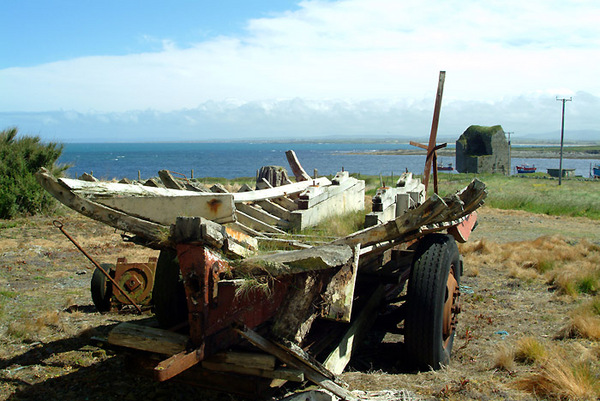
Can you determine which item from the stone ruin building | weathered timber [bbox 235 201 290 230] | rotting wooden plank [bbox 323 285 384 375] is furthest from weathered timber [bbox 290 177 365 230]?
the stone ruin building

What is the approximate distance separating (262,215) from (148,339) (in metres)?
2.00

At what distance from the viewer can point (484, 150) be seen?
56156mm

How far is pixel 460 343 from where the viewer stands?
17.5 ft

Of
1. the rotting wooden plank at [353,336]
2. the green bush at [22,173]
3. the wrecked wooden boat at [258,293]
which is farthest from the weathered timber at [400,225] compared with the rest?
the green bush at [22,173]

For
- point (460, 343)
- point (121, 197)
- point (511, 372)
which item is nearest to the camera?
point (121, 197)

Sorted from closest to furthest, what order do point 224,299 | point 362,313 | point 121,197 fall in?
point 224,299
point 121,197
point 362,313

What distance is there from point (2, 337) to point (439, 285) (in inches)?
175

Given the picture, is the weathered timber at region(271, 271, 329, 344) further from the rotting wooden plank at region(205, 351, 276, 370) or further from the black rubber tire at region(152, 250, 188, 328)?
the black rubber tire at region(152, 250, 188, 328)

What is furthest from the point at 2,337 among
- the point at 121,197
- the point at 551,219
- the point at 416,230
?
the point at 551,219

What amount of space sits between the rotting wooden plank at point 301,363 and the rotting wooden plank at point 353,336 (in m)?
0.32

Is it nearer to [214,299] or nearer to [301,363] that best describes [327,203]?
[301,363]

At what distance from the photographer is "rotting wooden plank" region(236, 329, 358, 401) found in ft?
10.1

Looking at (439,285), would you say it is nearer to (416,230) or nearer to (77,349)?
(416,230)

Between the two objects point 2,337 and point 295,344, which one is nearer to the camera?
point 295,344
